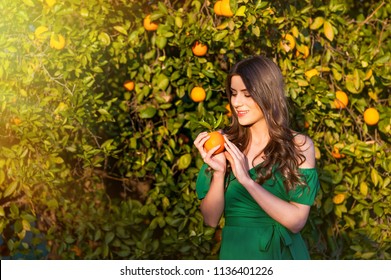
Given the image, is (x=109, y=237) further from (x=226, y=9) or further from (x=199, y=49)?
(x=226, y=9)

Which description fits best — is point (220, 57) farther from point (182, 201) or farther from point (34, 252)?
point (34, 252)

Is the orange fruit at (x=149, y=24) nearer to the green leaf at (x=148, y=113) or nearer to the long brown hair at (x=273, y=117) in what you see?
the green leaf at (x=148, y=113)

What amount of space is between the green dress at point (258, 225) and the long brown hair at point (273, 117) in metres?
0.03

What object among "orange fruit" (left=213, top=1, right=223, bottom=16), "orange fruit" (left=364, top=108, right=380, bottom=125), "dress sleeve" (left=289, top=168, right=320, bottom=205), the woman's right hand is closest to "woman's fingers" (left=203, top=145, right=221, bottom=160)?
the woman's right hand

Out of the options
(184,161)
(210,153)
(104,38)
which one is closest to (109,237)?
(184,161)

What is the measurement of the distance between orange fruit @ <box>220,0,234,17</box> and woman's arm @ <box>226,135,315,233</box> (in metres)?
1.03

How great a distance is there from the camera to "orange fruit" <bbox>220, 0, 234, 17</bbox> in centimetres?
322

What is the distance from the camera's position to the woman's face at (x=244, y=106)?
2391mm

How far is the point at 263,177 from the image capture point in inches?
93.0

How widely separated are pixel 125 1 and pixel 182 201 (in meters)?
0.95

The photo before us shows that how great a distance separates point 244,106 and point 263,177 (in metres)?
0.23

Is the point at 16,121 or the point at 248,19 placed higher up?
the point at 248,19
